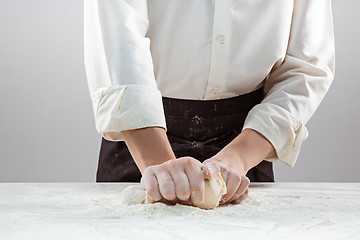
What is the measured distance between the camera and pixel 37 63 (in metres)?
2.29

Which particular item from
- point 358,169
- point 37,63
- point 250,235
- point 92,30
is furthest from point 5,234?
point 358,169

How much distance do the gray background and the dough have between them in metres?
1.53

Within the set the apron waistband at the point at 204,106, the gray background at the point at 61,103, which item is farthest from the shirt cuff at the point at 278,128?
the gray background at the point at 61,103

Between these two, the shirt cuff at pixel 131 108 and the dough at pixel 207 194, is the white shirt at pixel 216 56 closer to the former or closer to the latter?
the shirt cuff at pixel 131 108

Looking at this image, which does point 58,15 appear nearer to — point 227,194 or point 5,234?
point 227,194

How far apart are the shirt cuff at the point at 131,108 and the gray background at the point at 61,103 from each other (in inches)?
53.0

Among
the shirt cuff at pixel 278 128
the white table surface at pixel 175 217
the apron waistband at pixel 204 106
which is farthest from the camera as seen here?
the apron waistband at pixel 204 106

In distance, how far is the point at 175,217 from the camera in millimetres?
704

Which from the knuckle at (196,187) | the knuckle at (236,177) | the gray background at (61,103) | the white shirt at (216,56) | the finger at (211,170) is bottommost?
the gray background at (61,103)

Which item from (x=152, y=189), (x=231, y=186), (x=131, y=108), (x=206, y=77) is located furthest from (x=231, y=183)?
(x=206, y=77)

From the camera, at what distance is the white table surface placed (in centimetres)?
61

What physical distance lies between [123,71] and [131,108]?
0.07m

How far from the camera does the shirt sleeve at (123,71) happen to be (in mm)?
951

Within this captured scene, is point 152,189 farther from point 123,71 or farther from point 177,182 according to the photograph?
point 123,71
